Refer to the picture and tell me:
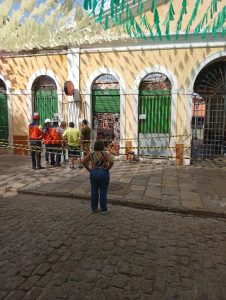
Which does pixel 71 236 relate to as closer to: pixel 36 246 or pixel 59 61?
pixel 36 246

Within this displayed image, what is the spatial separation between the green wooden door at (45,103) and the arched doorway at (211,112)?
614cm

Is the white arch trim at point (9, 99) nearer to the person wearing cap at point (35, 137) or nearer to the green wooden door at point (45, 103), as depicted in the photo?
the green wooden door at point (45, 103)

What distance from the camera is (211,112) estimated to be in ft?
41.2

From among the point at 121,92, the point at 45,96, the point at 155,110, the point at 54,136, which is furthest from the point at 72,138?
the point at 45,96

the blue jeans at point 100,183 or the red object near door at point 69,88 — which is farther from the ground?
the red object near door at point 69,88

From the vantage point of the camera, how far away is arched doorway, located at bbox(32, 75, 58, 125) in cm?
1224

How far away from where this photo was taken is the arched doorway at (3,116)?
1286 centimetres

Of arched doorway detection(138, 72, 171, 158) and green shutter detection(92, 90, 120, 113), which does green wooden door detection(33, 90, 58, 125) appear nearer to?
green shutter detection(92, 90, 120, 113)

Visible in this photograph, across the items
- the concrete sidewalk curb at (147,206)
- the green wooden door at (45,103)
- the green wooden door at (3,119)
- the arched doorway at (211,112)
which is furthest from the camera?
the green wooden door at (3,119)

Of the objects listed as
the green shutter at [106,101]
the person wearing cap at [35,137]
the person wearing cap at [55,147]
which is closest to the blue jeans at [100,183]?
the person wearing cap at [55,147]

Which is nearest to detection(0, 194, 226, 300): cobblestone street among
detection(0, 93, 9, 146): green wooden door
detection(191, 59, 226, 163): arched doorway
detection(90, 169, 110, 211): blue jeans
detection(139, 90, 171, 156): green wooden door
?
detection(90, 169, 110, 211): blue jeans

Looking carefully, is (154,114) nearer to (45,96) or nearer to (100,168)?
(45,96)

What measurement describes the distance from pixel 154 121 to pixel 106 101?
2.24 m

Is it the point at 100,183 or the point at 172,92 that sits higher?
the point at 172,92
